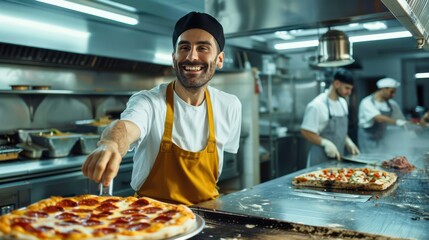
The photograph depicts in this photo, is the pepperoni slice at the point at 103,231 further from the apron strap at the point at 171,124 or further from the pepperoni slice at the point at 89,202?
the apron strap at the point at 171,124

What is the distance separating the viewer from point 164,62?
534cm

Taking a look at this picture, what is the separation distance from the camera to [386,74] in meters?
9.24

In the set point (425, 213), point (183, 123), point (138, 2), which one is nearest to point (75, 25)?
point (138, 2)

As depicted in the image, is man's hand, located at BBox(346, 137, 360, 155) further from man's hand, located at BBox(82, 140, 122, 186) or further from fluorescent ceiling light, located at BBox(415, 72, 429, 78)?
fluorescent ceiling light, located at BBox(415, 72, 429, 78)

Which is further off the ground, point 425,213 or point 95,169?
point 95,169

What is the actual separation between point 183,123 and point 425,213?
125 centimetres

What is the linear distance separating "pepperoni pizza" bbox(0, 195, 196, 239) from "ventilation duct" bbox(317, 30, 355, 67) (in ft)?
7.17

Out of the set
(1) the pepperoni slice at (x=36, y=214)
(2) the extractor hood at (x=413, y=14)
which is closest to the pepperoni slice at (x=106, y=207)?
(1) the pepperoni slice at (x=36, y=214)

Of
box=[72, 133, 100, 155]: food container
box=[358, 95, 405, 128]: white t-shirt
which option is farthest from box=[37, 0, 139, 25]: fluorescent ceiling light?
box=[358, 95, 405, 128]: white t-shirt

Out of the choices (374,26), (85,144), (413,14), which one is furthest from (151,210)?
(374,26)

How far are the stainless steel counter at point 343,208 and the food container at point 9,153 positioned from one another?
2245 millimetres

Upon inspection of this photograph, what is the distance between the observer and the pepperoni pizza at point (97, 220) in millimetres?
1239

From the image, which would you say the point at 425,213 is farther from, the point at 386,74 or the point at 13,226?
the point at 386,74

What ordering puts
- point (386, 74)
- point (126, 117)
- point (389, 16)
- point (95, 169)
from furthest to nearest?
point (386, 74), point (389, 16), point (126, 117), point (95, 169)
